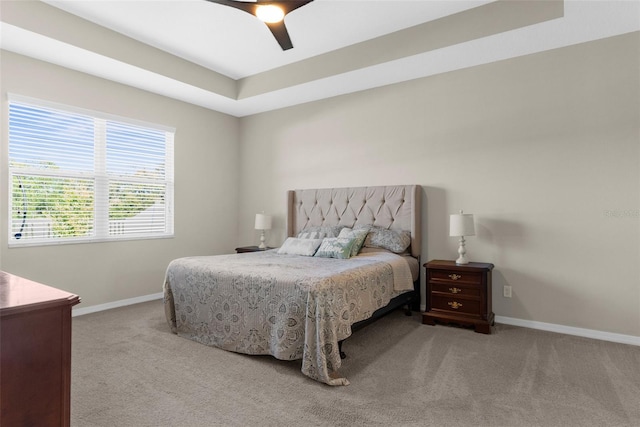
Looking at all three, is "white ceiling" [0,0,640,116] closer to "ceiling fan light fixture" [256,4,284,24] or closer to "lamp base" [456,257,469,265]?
"ceiling fan light fixture" [256,4,284,24]

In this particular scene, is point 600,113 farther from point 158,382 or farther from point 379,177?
point 158,382

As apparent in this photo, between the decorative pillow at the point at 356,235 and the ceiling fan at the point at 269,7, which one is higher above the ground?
the ceiling fan at the point at 269,7

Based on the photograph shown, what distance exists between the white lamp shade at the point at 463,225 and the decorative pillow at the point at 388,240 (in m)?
0.56

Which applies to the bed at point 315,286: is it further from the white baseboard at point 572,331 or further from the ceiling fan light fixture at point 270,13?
the ceiling fan light fixture at point 270,13

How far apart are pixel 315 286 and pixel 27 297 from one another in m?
1.64

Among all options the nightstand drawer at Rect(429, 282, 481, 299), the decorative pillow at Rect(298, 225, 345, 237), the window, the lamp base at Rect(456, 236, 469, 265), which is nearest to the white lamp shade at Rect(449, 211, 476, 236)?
the lamp base at Rect(456, 236, 469, 265)

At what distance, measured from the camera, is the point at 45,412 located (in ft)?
3.69

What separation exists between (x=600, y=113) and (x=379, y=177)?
2232 mm

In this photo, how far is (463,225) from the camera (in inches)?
141

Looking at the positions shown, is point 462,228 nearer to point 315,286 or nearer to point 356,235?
point 356,235

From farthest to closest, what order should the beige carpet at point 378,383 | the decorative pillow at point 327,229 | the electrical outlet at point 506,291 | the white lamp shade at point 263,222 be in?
the white lamp shade at point 263,222, the decorative pillow at point 327,229, the electrical outlet at point 506,291, the beige carpet at point 378,383

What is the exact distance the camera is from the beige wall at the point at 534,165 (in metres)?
3.22

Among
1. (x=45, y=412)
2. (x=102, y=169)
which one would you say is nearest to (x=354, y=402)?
(x=45, y=412)

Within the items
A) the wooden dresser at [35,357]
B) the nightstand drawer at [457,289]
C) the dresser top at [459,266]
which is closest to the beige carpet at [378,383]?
the nightstand drawer at [457,289]
